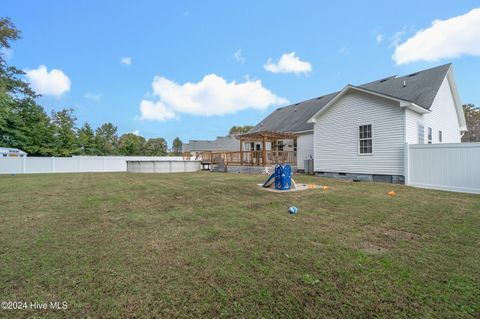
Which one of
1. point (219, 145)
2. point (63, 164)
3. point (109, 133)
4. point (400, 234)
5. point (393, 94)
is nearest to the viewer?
point (400, 234)

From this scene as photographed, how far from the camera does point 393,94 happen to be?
12.8 meters

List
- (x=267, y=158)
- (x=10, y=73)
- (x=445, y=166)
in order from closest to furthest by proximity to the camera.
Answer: (x=445, y=166)
(x=267, y=158)
(x=10, y=73)

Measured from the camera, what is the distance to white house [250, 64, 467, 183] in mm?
9984

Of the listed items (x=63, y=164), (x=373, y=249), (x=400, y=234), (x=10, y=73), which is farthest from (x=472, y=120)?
(x=10, y=73)

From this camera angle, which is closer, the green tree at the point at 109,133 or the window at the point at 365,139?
the window at the point at 365,139

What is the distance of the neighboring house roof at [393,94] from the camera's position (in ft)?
36.8

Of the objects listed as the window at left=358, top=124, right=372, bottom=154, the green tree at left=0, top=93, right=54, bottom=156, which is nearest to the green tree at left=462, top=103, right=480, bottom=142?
the window at left=358, top=124, right=372, bottom=154

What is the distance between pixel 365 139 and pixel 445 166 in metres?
3.26

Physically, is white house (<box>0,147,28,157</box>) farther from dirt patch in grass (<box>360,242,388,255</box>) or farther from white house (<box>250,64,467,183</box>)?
dirt patch in grass (<box>360,242,388,255</box>)

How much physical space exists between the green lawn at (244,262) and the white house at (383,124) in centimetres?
556

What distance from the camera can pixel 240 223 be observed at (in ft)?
14.2

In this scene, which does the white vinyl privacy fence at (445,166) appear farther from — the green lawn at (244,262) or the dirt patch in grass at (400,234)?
the dirt patch in grass at (400,234)

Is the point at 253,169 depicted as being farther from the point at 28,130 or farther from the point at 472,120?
the point at 472,120

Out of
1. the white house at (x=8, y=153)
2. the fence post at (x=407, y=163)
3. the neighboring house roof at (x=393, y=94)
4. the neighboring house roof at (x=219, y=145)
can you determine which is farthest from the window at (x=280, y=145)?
the white house at (x=8, y=153)
